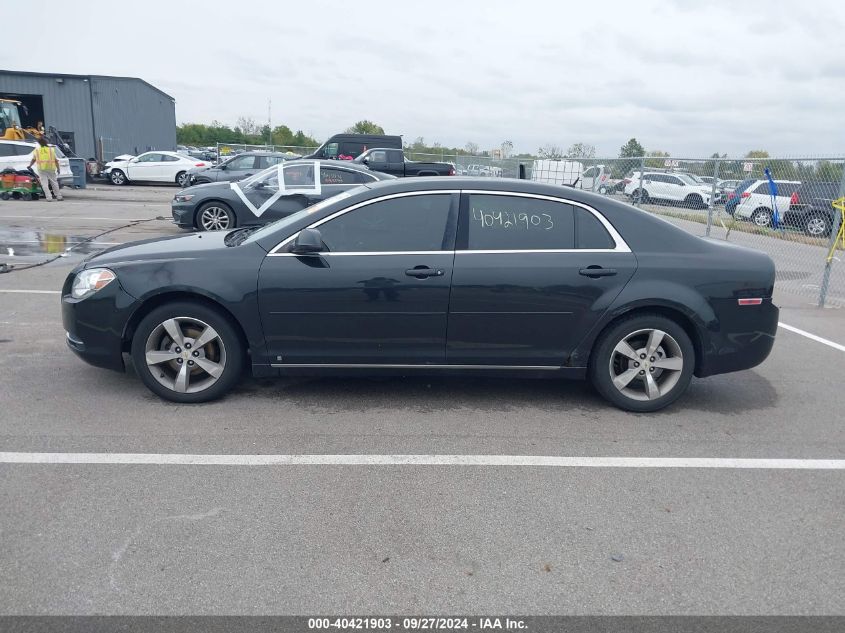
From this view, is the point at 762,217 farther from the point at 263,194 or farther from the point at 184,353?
the point at 184,353

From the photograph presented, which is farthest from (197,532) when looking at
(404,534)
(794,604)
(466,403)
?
(794,604)

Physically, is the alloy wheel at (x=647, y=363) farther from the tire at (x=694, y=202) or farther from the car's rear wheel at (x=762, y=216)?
the tire at (x=694, y=202)

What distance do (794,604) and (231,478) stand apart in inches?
110

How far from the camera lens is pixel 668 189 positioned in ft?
50.2

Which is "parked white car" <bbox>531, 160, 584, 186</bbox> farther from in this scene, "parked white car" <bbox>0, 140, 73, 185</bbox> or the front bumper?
the front bumper

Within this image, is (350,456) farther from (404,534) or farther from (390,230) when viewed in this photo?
(390,230)

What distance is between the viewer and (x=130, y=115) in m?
39.2

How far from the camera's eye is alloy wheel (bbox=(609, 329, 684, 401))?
16.2ft

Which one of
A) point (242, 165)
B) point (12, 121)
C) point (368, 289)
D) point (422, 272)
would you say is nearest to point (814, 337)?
point (422, 272)

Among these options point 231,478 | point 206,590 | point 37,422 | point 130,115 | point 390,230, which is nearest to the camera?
point 206,590

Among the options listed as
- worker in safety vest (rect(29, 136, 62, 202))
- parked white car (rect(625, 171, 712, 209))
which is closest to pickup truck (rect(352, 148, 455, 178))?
parked white car (rect(625, 171, 712, 209))

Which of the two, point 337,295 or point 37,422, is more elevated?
point 337,295

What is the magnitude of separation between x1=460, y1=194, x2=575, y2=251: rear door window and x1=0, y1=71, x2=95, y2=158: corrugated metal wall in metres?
35.8

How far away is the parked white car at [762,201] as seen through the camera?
1030 cm
